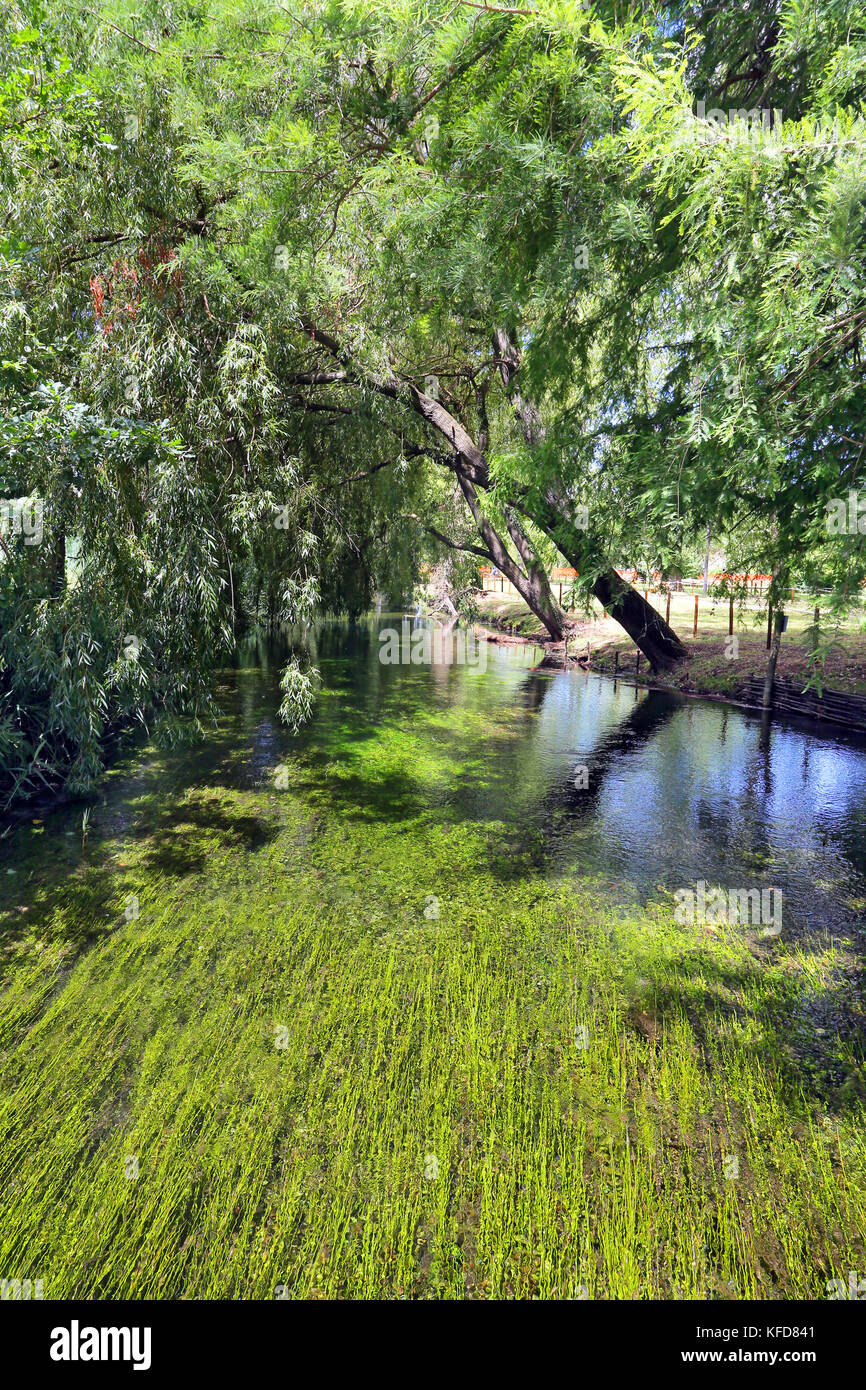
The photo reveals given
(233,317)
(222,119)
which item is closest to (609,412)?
(233,317)

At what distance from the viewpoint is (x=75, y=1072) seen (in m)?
2.77

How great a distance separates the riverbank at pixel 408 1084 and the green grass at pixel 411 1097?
0.03 feet

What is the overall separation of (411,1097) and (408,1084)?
7 centimetres

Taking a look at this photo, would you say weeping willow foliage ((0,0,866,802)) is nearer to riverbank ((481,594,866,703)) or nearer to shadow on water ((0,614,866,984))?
shadow on water ((0,614,866,984))

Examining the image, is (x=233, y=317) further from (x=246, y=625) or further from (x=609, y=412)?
(x=609, y=412)

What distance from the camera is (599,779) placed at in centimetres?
668

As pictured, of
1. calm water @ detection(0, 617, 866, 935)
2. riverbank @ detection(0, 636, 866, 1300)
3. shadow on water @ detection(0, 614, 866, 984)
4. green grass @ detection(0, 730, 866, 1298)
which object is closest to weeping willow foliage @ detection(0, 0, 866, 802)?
shadow on water @ detection(0, 614, 866, 984)

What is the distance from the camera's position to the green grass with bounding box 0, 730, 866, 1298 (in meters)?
2.05
